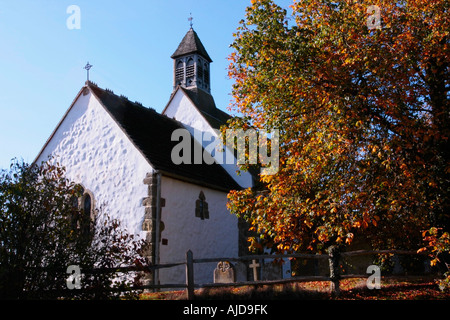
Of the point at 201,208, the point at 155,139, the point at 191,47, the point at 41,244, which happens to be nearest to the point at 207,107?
the point at 191,47

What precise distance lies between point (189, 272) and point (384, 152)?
5.49 m

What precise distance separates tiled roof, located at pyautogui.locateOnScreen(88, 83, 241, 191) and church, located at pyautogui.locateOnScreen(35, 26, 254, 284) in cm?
5

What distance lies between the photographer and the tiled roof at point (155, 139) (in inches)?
636

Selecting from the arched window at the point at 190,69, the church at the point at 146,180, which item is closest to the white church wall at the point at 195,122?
the church at the point at 146,180

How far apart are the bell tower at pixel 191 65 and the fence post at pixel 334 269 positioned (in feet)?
52.5

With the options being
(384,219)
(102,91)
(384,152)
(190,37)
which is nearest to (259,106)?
(384,152)

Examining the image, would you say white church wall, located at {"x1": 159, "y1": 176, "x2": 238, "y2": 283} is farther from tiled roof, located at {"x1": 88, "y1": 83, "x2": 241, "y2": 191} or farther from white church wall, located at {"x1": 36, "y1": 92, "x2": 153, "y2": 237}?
white church wall, located at {"x1": 36, "y1": 92, "x2": 153, "y2": 237}

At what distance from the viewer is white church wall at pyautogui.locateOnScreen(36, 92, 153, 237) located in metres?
15.3

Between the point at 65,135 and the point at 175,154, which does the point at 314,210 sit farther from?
the point at 65,135

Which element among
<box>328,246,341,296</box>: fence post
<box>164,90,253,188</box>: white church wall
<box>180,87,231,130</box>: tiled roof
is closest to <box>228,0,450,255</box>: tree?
<box>328,246,341,296</box>: fence post

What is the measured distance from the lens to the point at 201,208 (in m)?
17.4

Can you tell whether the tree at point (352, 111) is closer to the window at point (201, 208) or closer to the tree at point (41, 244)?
the tree at point (41, 244)

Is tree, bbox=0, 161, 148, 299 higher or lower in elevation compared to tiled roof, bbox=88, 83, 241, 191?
lower
